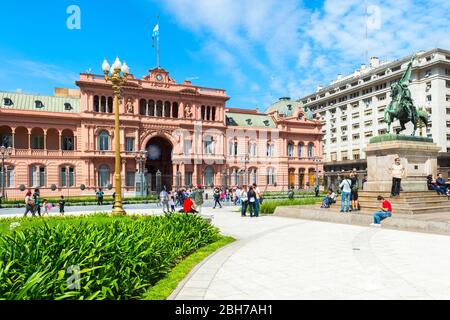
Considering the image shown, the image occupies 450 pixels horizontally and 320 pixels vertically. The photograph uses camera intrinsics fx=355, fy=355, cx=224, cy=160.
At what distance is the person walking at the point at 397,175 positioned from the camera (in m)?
16.5

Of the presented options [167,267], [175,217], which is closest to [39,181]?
[175,217]

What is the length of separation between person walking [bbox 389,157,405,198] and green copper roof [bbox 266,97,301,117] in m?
50.7

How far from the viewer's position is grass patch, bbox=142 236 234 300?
6281 millimetres

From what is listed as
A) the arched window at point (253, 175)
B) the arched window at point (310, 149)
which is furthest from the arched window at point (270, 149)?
the arched window at point (310, 149)

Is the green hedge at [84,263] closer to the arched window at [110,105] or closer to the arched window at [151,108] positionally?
the arched window at [110,105]

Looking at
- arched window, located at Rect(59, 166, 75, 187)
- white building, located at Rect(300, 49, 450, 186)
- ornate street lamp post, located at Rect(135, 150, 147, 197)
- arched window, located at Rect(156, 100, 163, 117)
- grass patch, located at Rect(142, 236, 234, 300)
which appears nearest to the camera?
grass patch, located at Rect(142, 236, 234, 300)

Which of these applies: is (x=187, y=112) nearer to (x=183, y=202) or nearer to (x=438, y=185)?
(x=183, y=202)

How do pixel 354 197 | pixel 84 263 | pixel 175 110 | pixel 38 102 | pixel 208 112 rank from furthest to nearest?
1. pixel 208 112
2. pixel 175 110
3. pixel 38 102
4. pixel 354 197
5. pixel 84 263

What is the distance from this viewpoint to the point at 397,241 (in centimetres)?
1132

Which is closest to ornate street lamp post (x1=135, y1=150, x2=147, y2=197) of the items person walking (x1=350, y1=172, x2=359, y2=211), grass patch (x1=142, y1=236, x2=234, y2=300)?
person walking (x1=350, y1=172, x2=359, y2=211)

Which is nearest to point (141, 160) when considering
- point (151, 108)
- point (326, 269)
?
point (151, 108)

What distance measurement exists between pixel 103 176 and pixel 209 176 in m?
16.1

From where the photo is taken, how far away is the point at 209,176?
187 feet

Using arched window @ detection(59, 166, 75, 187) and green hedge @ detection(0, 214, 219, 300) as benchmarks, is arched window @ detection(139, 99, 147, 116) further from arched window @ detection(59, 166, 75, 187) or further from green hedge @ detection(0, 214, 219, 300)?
green hedge @ detection(0, 214, 219, 300)
